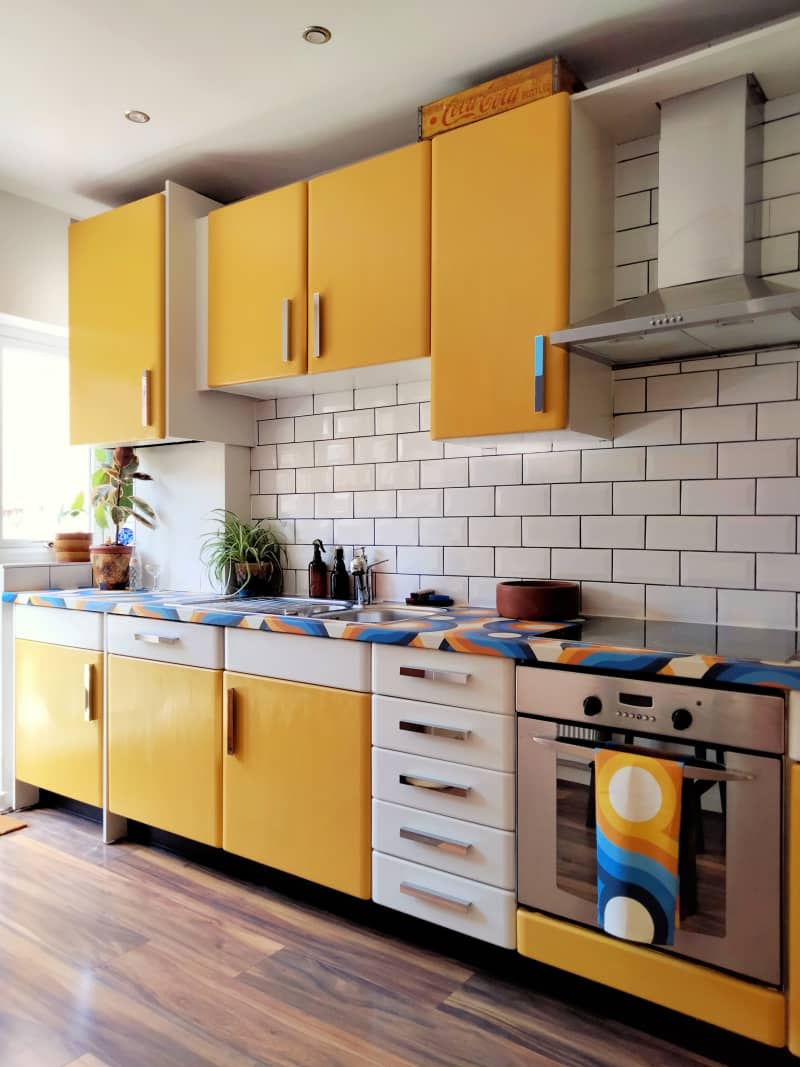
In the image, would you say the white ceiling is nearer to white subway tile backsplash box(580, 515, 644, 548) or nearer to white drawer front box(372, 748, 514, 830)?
white subway tile backsplash box(580, 515, 644, 548)

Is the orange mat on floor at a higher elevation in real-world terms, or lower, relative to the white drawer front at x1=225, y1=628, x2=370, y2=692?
lower

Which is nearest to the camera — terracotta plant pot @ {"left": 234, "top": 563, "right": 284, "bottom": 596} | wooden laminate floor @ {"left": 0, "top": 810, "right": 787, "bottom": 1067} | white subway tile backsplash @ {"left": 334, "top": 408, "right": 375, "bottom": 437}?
wooden laminate floor @ {"left": 0, "top": 810, "right": 787, "bottom": 1067}

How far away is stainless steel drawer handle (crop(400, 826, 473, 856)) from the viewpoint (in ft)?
6.53

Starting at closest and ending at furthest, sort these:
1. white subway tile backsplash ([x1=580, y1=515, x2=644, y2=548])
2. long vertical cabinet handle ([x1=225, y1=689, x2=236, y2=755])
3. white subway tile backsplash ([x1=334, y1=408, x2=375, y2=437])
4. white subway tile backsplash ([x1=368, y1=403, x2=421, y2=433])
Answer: white subway tile backsplash ([x1=580, y1=515, x2=644, y2=548]), long vertical cabinet handle ([x1=225, y1=689, x2=236, y2=755]), white subway tile backsplash ([x1=368, y1=403, x2=421, y2=433]), white subway tile backsplash ([x1=334, y1=408, x2=375, y2=437])

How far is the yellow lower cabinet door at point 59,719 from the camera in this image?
2.91m

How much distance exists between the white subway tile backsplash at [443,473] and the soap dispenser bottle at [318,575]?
0.51m

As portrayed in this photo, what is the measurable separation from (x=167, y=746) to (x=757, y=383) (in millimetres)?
2223

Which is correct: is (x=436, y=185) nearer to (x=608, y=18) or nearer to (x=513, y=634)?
(x=608, y=18)

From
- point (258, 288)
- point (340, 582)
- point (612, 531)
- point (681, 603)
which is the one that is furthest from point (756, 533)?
point (258, 288)

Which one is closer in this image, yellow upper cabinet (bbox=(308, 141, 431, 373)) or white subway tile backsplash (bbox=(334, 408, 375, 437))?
yellow upper cabinet (bbox=(308, 141, 431, 373))

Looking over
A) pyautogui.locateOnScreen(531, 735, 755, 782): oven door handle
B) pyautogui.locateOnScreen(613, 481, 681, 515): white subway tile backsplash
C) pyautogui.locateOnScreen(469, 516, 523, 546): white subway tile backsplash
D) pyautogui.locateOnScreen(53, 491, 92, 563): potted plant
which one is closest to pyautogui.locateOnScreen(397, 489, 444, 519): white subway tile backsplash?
pyautogui.locateOnScreen(469, 516, 523, 546): white subway tile backsplash

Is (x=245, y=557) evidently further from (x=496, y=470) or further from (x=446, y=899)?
(x=446, y=899)

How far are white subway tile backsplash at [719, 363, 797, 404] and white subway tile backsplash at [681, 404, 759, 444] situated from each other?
31 millimetres

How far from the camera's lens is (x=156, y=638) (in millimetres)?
2688
